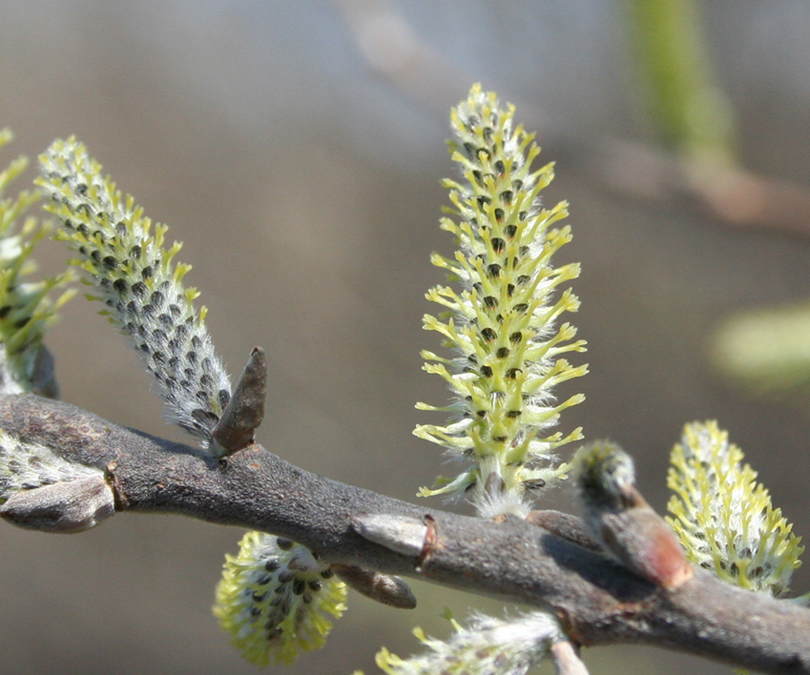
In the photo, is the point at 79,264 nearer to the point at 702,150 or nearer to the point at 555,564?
the point at 555,564

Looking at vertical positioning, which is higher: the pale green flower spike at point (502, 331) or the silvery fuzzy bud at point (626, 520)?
the pale green flower spike at point (502, 331)

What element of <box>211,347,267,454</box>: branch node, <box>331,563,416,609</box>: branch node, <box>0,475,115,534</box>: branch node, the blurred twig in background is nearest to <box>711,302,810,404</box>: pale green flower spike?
the blurred twig in background

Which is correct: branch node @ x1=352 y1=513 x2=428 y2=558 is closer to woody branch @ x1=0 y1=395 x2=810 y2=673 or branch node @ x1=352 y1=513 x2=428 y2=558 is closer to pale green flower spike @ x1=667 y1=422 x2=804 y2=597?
woody branch @ x1=0 y1=395 x2=810 y2=673

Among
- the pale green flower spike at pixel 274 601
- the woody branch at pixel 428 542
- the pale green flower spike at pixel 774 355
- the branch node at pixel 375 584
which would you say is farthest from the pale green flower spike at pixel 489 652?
the pale green flower spike at pixel 774 355

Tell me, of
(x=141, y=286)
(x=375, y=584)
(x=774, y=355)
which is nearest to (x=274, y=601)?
(x=375, y=584)

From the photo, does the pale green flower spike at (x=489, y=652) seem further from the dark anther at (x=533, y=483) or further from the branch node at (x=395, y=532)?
the dark anther at (x=533, y=483)

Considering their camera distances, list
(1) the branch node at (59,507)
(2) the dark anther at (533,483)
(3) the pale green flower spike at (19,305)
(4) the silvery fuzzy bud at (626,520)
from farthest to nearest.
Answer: (3) the pale green flower spike at (19,305), (2) the dark anther at (533,483), (1) the branch node at (59,507), (4) the silvery fuzzy bud at (626,520)
